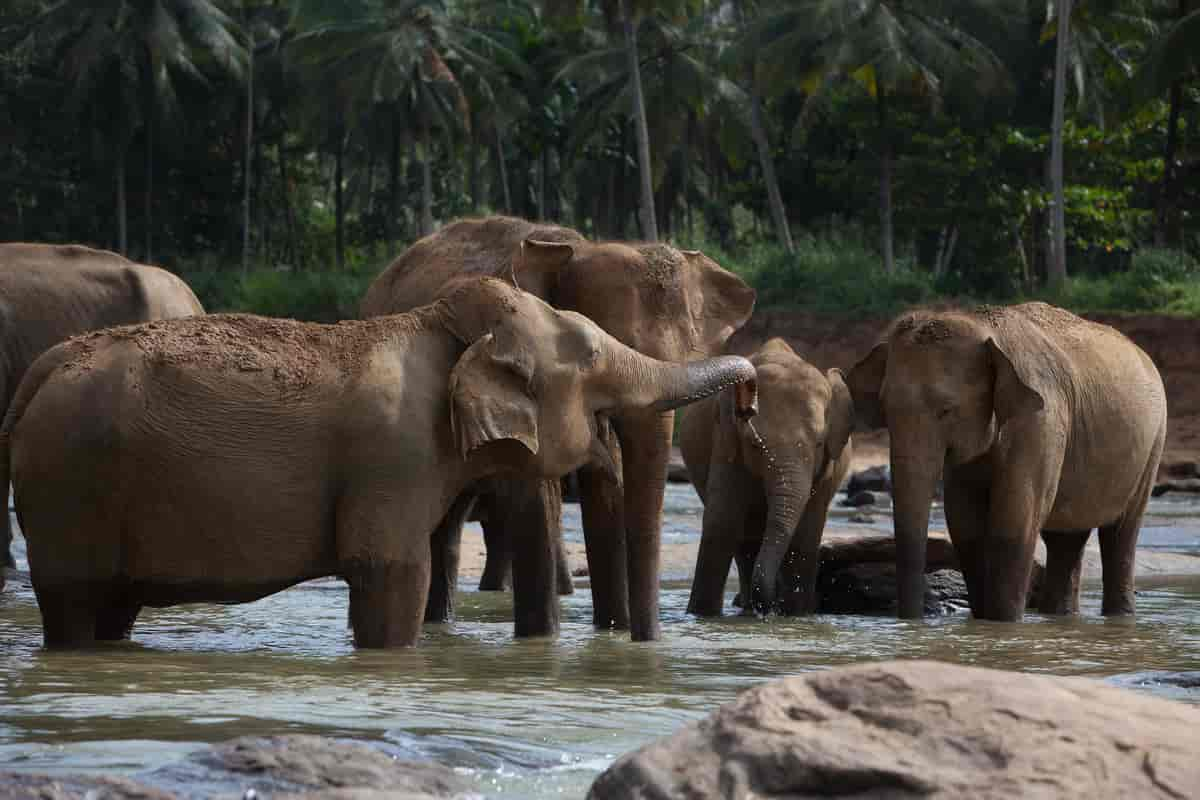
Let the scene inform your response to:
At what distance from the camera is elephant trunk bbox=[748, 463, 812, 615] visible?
11.2m

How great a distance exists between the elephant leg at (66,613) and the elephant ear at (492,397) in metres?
1.66

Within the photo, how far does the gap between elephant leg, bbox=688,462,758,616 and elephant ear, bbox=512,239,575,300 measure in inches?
110

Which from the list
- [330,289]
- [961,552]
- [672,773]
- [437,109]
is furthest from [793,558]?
[437,109]

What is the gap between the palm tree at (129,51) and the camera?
5775 centimetres

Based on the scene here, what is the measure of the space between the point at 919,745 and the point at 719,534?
23.1ft

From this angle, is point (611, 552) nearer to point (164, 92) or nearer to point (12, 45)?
point (164, 92)

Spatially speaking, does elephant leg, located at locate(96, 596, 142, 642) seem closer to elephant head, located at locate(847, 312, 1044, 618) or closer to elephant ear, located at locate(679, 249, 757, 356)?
elephant ear, located at locate(679, 249, 757, 356)

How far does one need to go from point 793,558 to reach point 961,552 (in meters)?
1.05

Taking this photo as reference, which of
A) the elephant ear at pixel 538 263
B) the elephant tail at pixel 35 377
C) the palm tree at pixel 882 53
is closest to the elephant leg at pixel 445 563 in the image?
the elephant ear at pixel 538 263

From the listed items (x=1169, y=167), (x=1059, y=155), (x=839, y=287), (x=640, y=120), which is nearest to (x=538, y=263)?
(x=1059, y=155)

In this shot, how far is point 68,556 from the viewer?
7980 millimetres

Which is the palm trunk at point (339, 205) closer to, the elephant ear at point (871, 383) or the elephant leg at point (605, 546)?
the elephant ear at point (871, 383)

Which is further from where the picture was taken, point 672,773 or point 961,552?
point 961,552

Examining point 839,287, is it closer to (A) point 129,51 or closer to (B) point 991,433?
(A) point 129,51
